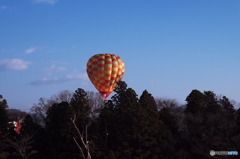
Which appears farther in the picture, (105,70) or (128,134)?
(105,70)

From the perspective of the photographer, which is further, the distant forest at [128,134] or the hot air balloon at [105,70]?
the hot air balloon at [105,70]

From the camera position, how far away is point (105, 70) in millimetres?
31297

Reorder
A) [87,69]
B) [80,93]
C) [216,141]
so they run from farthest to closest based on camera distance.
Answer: [87,69]
[80,93]
[216,141]

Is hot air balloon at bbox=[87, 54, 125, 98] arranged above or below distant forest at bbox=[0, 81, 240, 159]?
above

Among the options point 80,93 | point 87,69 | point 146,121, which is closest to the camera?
point 146,121

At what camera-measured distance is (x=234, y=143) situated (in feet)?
67.3

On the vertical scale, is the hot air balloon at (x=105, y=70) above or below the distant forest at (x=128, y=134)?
above

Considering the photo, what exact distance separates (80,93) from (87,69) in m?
9.46

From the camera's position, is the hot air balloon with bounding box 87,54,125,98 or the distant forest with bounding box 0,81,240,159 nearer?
the distant forest with bounding box 0,81,240,159

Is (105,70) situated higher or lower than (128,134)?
higher

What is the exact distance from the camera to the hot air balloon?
31.4m

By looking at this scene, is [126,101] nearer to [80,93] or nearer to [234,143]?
[80,93]

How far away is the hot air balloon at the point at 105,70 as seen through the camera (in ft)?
103

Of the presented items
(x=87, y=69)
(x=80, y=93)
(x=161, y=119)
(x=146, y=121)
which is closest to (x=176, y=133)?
(x=161, y=119)
